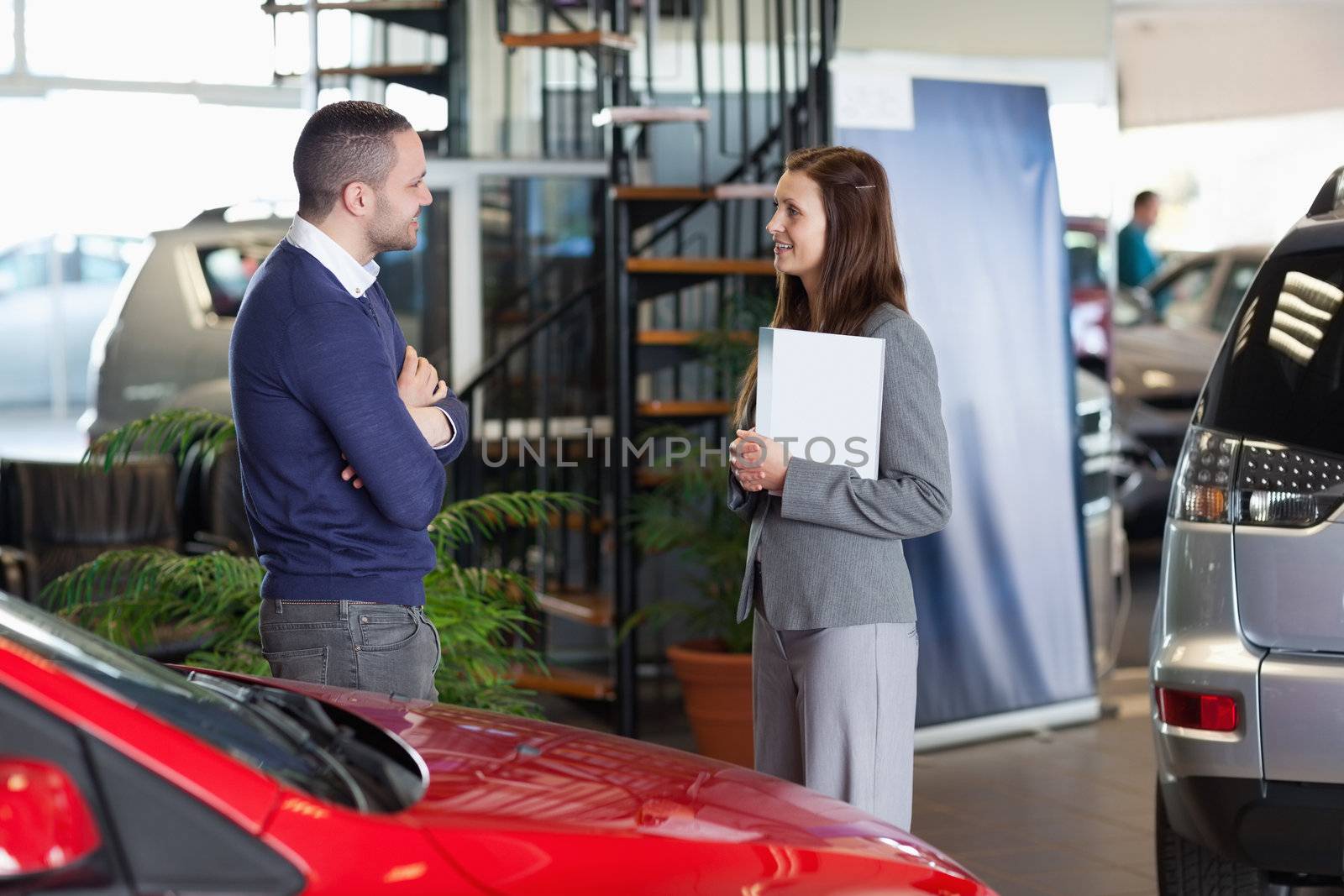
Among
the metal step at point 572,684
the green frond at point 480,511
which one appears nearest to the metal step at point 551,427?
the metal step at point 572,684

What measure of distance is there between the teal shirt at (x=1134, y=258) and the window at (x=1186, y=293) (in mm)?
165

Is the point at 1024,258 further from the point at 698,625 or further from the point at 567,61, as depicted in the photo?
the point at 567,61

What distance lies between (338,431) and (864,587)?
0.85m

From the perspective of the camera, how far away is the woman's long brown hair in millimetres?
2539

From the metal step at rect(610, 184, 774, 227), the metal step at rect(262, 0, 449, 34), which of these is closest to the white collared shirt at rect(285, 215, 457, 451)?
the metal step at rect(610, 184, 774, 227)

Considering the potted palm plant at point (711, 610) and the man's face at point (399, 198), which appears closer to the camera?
the man's face at point (399, 198)

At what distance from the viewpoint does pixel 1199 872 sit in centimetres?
305

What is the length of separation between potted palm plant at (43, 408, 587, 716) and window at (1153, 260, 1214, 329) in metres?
7.04

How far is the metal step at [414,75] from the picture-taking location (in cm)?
688

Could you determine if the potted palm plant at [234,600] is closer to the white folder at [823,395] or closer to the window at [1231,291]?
the white folder at [823,395]

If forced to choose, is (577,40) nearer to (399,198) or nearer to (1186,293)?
(399,198)

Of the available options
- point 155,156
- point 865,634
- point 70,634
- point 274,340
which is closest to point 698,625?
point 865,634

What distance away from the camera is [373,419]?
2248 mm

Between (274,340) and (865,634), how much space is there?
3.28 ft
